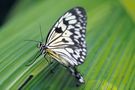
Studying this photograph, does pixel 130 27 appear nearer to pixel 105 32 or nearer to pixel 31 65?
pixel 105 32

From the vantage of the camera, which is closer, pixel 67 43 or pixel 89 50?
pixel 67 43

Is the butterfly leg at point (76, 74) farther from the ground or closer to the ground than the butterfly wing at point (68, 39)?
closer to the ground

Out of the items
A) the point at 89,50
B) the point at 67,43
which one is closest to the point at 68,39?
the point at 67,43

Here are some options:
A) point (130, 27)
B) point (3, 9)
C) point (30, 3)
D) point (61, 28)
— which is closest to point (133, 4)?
point (130, 27)

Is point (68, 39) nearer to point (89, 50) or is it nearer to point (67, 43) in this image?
point (67, 43)

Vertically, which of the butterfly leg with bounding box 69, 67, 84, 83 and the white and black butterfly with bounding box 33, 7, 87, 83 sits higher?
the white and black butterfly with bounding box 33, 7, 87, 83
